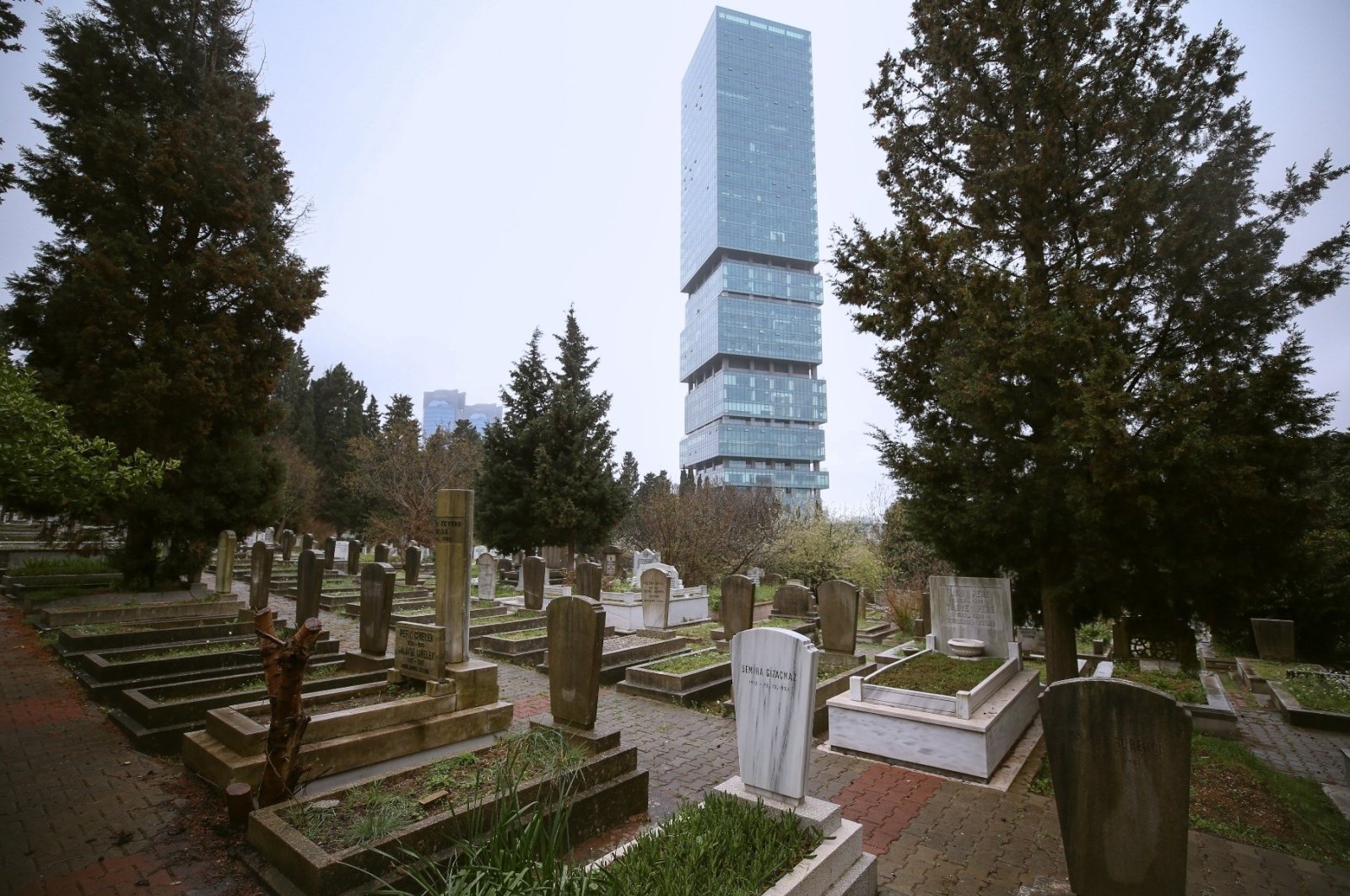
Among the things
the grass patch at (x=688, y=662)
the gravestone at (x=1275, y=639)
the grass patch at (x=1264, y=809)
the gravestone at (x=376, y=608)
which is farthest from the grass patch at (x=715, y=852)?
the gravestone at (x=1275, y=639)

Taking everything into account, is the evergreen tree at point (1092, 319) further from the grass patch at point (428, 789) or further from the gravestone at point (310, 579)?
the gravestone at point (310, 579)

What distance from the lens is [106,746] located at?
6016 mm

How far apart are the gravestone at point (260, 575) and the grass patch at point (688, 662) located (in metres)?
7.90

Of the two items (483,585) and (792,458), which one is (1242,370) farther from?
(792,458)

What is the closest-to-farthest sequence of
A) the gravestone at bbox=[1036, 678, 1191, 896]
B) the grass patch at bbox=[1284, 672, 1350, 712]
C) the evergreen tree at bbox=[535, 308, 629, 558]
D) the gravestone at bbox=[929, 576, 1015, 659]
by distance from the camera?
the gravestone at bbox=[1036, 678, 1191, 896] → the gravestone at bbox=[929, 576, 1015, 659] → the grass patch at bbox=[1284, 672, 1350, 712] → the evergreen tree at bbox=[535, 308, 629, 558]

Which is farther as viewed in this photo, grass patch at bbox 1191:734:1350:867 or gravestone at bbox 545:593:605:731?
gravestone at bbox 545:593:605:731

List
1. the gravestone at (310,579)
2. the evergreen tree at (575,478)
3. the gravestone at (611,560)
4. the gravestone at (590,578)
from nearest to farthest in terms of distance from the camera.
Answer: the gravestone at (310,579) < the gravestone at (590,578) < the gravestone at (611,560) < the evergreen tree at (575,478)

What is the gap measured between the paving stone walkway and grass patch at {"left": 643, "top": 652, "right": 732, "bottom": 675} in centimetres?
150

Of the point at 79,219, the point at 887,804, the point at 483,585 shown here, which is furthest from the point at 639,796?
the point at 79,219

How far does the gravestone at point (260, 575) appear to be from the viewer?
11.9 meters

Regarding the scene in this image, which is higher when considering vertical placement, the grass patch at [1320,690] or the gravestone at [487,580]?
the gravestone at [487,580]

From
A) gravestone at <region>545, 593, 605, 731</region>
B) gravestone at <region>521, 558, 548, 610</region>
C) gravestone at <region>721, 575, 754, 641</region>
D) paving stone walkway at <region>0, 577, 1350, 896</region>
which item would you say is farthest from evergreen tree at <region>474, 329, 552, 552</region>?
gravestone at <region>545, 593, 605, 731</region>

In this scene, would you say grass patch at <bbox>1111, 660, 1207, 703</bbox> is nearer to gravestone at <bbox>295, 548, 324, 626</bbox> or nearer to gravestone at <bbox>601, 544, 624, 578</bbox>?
gravestone at <bbox>295, 548, 324, 626</bbox>

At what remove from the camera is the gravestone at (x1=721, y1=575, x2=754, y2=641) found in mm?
11328
